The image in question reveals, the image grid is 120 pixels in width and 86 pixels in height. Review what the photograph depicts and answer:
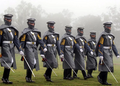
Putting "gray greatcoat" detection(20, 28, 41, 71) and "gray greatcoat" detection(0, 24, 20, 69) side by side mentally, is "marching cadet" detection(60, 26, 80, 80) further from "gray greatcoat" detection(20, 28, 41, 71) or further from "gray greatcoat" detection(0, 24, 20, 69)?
"gray greatcoat" detection(0, 24, 20, 69)

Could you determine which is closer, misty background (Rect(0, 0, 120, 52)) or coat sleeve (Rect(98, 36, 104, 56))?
coat sleeve (Rect(98, 36, 104, 56))

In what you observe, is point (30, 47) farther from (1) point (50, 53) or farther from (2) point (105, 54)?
(2) point (105, 54)

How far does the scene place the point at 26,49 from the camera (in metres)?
9.74

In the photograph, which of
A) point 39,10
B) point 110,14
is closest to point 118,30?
point 110,14

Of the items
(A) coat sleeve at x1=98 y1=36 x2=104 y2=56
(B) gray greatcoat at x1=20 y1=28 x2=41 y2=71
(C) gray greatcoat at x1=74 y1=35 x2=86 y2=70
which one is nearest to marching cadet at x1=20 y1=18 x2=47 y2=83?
(B) gray greatcoat at x1=20 y1=28 x2=41 y2=71

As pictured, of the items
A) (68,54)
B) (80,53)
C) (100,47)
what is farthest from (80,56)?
(100,47)

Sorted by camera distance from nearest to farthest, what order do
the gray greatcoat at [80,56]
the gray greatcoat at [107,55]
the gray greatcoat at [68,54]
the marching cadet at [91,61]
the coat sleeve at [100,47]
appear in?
the gray greatcoat at [107,55]
the coat sleeve at [100,47]
the gray greatcoat at [68,54]
the gray greatcoat at [80,56]
the marching cadet at [91,61]

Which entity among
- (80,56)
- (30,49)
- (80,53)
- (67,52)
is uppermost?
(30,49)

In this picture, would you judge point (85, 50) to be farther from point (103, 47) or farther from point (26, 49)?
point (26, 49)

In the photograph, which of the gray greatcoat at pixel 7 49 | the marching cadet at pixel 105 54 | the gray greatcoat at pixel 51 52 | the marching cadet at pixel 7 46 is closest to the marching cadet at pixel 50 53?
the gray greatcoat at pixel 51 52

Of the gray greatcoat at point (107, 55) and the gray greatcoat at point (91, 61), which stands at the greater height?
the gray greatcoat at point (107, 55)

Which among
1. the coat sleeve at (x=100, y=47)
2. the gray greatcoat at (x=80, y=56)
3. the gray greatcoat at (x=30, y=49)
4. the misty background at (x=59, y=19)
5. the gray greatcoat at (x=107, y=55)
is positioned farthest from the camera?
the misty background at (x=59, y=19)

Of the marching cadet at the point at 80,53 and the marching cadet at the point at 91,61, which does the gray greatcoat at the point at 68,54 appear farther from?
the marching cadet at the point at 91,61

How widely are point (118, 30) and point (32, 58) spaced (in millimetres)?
60974
